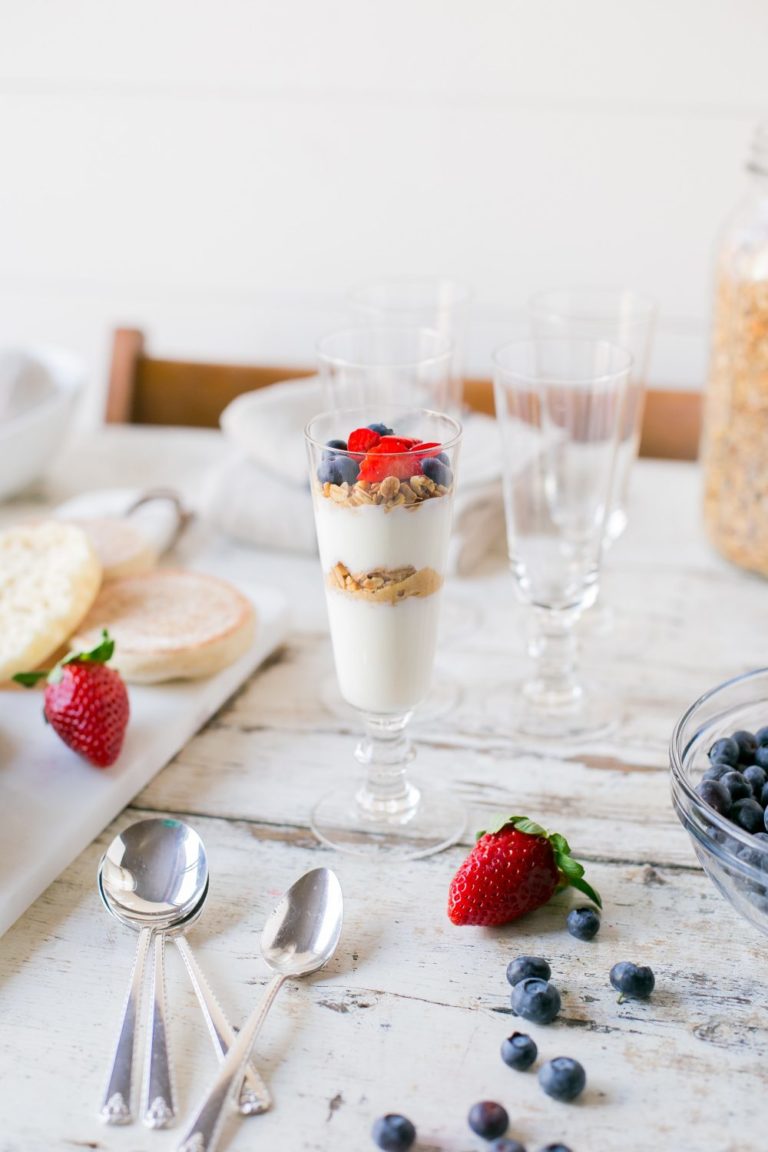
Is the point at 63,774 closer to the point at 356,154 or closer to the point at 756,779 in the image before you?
the point at 756,779

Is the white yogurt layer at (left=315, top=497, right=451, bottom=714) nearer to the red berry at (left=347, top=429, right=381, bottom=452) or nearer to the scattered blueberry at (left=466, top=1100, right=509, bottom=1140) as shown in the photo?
the red berry at (left=347, top=429, right=381, bottom=452)

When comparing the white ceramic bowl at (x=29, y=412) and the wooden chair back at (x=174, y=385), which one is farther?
the wooden chair back at (x=174, y=385)

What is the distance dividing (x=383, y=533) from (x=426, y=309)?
21.4 inches

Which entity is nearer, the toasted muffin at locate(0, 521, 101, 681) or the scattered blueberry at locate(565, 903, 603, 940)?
the scattered blueberry at locate(565, 903, 603, 940)

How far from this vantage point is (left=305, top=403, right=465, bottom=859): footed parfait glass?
2.92ft

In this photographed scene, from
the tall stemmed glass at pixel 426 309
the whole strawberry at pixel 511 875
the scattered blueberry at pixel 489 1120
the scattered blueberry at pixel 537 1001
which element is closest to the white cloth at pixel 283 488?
the tall stemmed glass at pixel 426 309

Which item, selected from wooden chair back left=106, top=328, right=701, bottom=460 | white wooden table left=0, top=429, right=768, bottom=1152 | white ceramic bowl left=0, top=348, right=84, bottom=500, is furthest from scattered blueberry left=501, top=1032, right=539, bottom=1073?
wooden chair back left=106, top=328, right=701, bottom=460

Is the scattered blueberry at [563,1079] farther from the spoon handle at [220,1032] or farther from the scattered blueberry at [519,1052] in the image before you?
the spoon handle at [220,1032]

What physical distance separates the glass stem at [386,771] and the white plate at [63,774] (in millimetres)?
197

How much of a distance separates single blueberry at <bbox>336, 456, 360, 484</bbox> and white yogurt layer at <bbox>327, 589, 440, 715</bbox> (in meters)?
0.11

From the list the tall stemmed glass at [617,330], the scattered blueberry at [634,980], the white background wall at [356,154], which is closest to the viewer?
the scattered blueberry at [634,980]

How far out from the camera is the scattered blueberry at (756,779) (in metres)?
0.85

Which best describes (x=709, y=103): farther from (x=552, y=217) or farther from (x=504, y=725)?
(x=504, y=725)

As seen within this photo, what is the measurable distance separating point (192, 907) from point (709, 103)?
1659 millimetres
